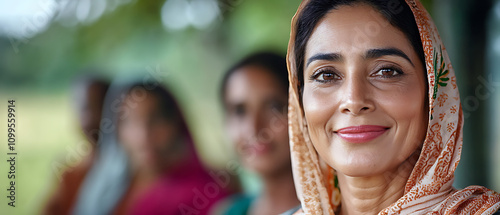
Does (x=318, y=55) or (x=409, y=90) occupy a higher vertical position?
(x=318, y=55)

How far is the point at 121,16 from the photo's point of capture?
11.3 ft

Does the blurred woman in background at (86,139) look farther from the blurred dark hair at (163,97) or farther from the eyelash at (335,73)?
the eyelash at (335,73)

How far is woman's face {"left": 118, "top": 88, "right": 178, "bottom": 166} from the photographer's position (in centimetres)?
328

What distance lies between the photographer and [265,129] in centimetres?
290

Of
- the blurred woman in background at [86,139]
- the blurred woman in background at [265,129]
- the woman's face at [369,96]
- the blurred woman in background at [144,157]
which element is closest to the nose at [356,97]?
the woman's face at [369,96]

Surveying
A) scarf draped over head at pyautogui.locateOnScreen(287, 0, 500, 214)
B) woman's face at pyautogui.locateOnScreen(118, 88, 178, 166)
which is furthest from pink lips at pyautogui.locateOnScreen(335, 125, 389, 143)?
woman's face at pyautogui.locateOnScreen(118, 88, 178, 166)

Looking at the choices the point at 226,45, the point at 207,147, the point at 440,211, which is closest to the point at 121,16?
the point at 226,45

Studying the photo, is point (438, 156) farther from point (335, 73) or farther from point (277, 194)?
point (277, 194)

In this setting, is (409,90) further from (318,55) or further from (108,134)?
(108,134)

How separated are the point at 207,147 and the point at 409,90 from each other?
6.29ft

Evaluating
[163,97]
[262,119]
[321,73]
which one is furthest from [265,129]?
[321,73]

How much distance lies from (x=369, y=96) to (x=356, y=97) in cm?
4

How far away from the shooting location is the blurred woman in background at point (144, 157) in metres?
3.26

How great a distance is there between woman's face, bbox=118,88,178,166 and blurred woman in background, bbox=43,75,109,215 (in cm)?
19
